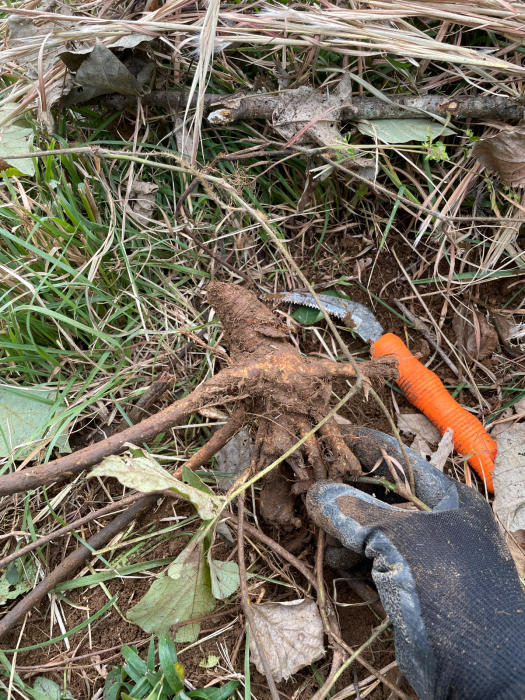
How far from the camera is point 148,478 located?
1.29 m

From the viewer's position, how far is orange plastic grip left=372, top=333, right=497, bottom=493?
1.88 metres

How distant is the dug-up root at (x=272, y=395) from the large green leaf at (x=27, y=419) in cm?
35

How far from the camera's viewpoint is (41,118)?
1.97 metres

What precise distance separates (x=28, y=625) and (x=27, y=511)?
0.36 metres

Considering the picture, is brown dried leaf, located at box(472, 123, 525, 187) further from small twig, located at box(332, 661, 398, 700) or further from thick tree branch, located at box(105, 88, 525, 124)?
small twig, located at box(332, 661, 398, 700)

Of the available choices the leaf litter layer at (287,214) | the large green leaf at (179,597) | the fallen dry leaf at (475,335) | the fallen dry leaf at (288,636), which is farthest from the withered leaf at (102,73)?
the fallen dry leaf at (288,636)

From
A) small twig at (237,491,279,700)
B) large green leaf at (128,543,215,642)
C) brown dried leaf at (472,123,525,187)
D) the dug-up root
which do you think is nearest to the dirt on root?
the dug-up root

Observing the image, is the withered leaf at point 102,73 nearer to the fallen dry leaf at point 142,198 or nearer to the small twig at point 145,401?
the fallen dry leaf at point 142,198

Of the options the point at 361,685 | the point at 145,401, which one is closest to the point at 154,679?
the point at 361,685

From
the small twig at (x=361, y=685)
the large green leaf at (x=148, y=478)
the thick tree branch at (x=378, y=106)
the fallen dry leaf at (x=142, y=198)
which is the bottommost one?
the small twig at (x=361, y=685)

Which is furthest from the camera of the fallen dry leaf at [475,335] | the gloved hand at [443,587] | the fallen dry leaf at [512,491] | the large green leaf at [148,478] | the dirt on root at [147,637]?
the fallen dry leaf at [475,335]

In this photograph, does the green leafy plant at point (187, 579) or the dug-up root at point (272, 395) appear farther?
the dug-up root at point (272, 395)

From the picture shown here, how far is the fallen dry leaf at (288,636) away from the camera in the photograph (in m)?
1.58

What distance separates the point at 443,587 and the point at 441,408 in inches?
26.1
